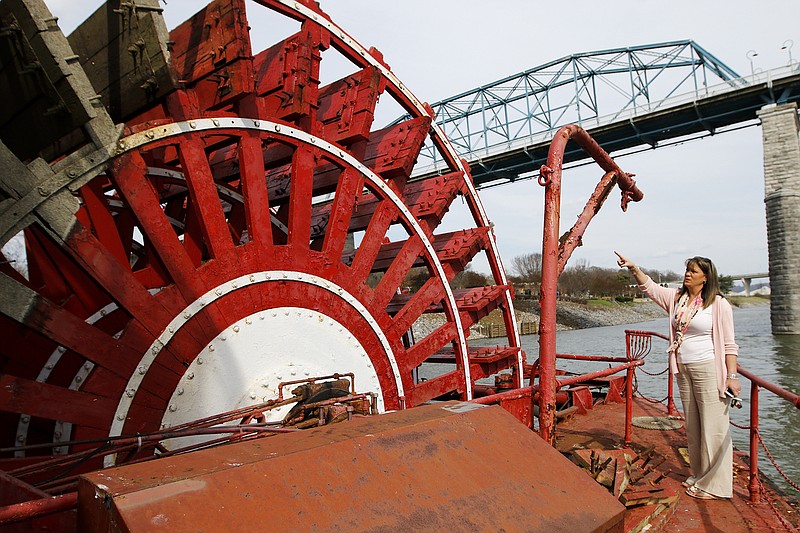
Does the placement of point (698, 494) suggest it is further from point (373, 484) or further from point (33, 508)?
point (33, 508)

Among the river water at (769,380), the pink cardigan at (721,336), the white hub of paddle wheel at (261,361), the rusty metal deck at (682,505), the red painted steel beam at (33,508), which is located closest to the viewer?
the red painted steel beam at (33,508)

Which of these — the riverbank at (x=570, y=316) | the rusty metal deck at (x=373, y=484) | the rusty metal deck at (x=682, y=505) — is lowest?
the riverbank at (x=570, y=316)

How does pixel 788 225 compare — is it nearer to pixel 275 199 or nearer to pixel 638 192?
pixel 638 192

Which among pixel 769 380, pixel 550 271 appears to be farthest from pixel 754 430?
pixel 769 380

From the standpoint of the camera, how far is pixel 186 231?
5766mm

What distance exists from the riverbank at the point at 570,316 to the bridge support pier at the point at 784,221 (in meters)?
14.0

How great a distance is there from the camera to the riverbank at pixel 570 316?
33.8m

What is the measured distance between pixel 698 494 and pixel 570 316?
40083mm

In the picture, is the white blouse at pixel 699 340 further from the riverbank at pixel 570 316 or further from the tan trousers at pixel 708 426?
the riverbank at pixel 570 316

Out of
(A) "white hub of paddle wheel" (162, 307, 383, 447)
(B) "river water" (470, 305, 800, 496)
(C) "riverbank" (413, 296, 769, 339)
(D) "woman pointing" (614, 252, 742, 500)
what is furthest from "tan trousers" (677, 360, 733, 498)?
(C) "riverbank" (413, 296, 769, 339)

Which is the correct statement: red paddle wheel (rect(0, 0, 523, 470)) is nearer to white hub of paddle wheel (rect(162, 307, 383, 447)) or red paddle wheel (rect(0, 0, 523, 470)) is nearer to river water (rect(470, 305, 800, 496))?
white hub of paddle wheel (rect(162, 307, 383, 447))

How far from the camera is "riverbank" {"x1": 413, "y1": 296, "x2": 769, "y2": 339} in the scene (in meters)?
33.8

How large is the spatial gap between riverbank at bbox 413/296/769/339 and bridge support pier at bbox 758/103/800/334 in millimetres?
14020

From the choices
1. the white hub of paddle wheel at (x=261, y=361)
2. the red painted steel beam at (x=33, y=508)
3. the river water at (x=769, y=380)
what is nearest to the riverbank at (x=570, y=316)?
the river water at (x=769, y=380)
